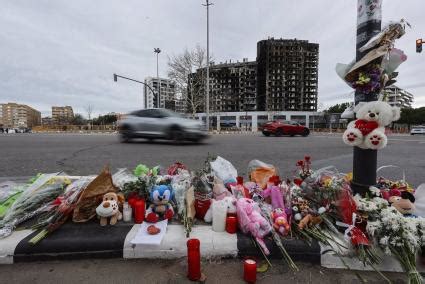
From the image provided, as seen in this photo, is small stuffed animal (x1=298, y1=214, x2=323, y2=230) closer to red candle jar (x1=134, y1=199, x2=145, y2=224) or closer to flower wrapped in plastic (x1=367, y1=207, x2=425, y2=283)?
flower wrapped in plastic (x1=367, y1=207, x2=425, y2=283)

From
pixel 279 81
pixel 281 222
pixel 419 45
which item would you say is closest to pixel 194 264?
pixel 281 222

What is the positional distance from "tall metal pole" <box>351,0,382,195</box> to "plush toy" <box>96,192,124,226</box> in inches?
98.7

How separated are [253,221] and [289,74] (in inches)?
3728

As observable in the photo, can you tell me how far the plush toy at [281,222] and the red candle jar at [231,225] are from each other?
0.35 metres

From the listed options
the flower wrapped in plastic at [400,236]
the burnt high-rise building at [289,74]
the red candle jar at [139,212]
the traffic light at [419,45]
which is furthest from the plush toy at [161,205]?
the burnt high-rise building at [289,74]

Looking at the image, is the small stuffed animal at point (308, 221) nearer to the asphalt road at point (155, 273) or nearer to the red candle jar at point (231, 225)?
the asphalt road at point (155, 273)

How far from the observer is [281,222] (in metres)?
2.16

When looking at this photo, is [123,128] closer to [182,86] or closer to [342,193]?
[342,193]

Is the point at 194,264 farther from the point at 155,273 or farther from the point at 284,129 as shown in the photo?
the point at 284,129

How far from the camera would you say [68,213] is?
2320mm

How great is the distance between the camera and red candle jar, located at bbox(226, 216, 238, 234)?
7.14ft

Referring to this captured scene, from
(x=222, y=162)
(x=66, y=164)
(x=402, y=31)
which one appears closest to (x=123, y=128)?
(x=66, y=164)

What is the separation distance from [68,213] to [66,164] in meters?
3.63

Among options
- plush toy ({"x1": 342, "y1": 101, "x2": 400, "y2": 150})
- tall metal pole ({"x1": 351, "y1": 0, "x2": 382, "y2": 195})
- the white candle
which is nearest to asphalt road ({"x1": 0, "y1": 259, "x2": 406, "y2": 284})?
the white candle
